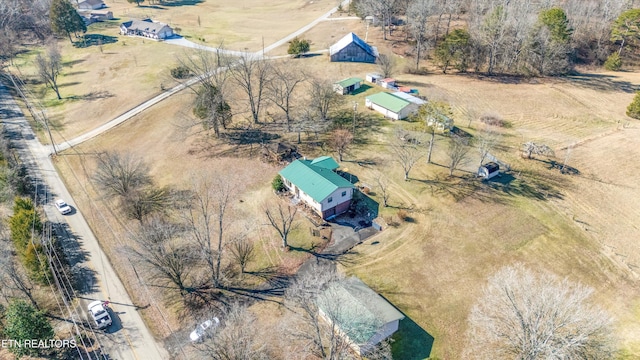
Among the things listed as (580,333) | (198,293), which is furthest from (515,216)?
(198,293)

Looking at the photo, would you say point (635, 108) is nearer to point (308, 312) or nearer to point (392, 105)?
point (392, 105)

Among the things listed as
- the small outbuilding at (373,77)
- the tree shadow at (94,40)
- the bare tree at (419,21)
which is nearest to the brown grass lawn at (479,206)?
the small outbuilding at (373,77)

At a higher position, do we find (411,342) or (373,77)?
(373,77)

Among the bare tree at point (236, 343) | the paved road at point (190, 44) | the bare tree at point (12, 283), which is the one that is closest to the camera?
the bare tree at point (236, 343)

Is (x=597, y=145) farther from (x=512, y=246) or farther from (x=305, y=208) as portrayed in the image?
(x=305, y=208)

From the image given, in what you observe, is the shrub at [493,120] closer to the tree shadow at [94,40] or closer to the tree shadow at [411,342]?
the tree shadow at [411,342]

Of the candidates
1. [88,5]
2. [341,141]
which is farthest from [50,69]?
[88,5]
